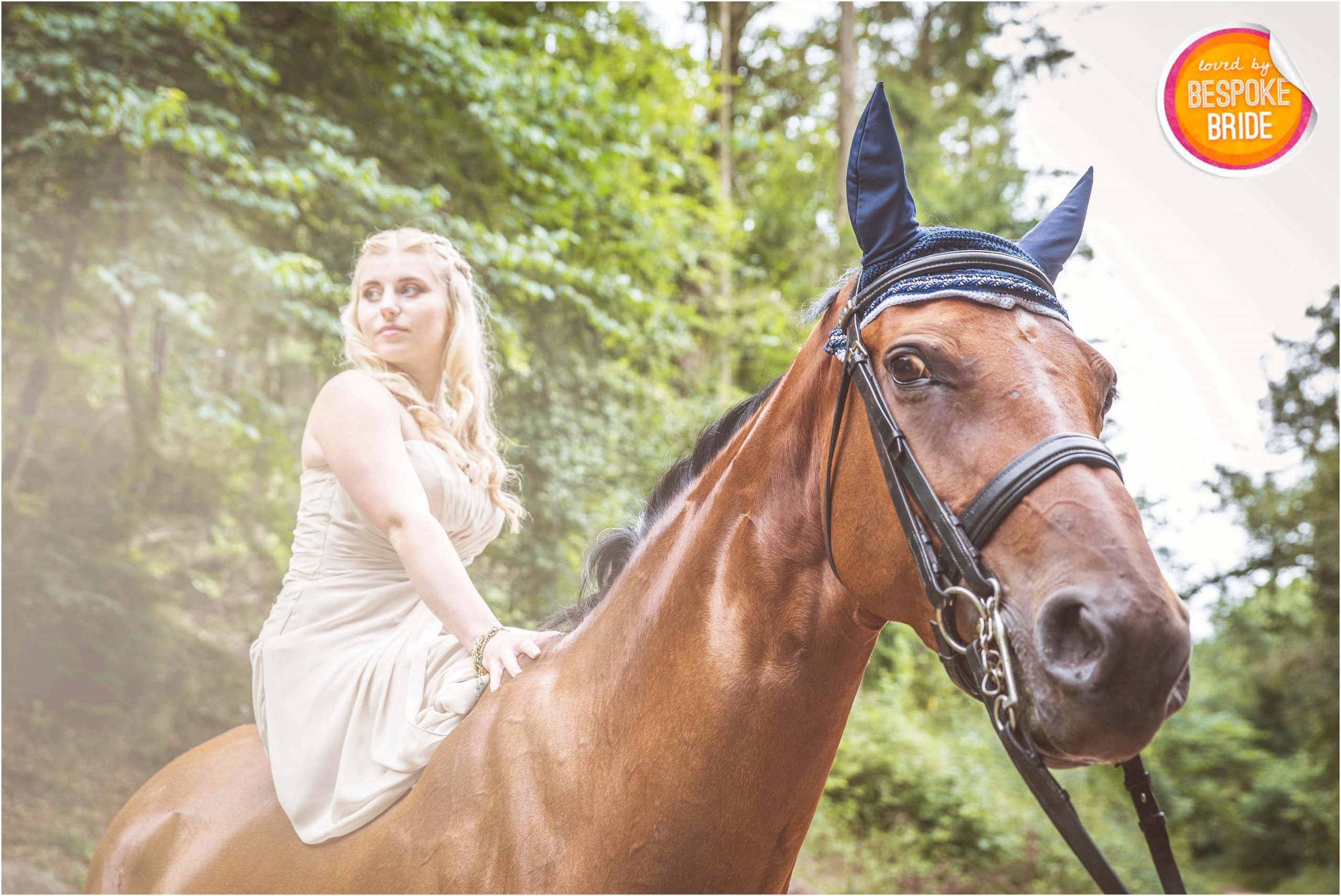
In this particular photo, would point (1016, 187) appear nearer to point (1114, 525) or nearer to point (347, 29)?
point (347, 29)

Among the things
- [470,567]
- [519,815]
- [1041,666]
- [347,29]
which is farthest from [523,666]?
[347,29]

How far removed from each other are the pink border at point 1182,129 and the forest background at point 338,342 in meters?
3.82

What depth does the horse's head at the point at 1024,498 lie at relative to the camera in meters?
1.03

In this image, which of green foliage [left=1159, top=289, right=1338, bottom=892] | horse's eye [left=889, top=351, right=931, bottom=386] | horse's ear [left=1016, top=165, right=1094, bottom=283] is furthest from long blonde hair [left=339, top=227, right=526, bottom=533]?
green foliage [left=1159, top=289, right=1338, bottom=892]

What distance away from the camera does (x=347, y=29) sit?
6.52 m

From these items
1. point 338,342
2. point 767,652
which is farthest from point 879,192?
point 338,342

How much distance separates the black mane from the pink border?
2078 millimetres

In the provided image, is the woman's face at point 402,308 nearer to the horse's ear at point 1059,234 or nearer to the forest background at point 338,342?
the horse's ear at point 1059,234

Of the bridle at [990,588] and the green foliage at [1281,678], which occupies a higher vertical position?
the bridle at [990,588]

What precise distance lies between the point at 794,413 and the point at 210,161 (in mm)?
6295

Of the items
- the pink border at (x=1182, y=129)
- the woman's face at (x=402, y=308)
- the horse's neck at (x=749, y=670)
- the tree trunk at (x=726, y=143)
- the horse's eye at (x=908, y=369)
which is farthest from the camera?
the tree trunk at (x=726, y=143)

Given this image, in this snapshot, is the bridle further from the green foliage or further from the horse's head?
the green foliage

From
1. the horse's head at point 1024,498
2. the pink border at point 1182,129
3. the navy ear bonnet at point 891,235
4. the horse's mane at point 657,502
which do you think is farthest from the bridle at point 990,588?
the pink border at point 1182,129

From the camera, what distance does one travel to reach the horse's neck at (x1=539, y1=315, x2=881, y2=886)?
145cm
